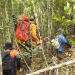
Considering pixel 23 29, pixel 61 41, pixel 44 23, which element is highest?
pixel 44 23

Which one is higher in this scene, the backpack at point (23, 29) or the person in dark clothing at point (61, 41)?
the backpack at point (23, 29)

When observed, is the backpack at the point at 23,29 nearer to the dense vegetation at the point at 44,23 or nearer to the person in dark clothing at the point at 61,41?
the dense vegetation at the point at 44,23

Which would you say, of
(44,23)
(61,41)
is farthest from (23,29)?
(61,41)

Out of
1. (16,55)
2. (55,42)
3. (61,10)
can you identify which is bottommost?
(16,55)

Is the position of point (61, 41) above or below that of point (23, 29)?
below

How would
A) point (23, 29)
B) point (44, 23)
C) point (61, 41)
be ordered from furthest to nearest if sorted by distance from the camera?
point (44, 23), point (61, 41), point (23, 29)

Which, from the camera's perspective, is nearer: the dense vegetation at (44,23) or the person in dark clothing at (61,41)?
the dense vegetation at (44,23)

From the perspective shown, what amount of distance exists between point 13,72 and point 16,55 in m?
0.56

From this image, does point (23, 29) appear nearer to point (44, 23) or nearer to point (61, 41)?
point (44, 23)

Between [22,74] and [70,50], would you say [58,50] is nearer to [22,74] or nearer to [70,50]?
[70,50]

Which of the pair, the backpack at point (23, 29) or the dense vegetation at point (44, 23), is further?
the backpack at point (23, 29)

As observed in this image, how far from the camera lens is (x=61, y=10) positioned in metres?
4.64

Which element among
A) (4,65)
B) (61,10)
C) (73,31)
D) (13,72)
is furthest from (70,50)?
(4,65)

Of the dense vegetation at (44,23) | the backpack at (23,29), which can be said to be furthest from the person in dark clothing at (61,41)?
the backpack at (23,29)
